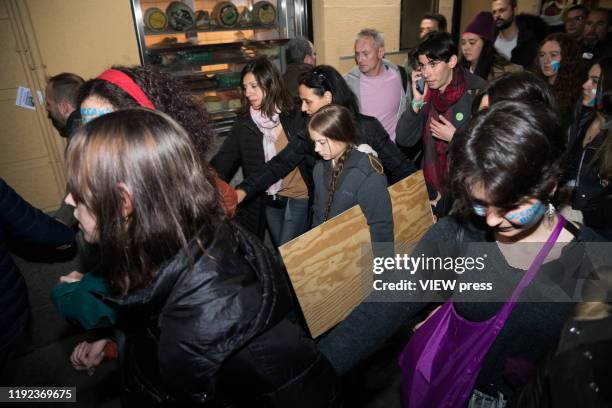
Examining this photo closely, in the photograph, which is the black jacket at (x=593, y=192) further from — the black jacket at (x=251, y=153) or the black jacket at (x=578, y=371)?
the black jacket at (x=251, y=153)

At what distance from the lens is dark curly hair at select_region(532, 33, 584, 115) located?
3312mm

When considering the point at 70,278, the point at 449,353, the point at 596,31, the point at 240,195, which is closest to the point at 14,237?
the point at 70,278

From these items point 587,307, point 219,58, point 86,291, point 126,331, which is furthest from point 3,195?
point 219,58

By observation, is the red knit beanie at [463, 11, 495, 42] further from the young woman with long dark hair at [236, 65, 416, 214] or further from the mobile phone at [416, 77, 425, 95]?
the young woman with long dark hair at [236, 65, 416, 214]

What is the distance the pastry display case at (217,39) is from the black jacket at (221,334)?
411 centimetres

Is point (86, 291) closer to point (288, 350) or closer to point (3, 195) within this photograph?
point (288, 350)

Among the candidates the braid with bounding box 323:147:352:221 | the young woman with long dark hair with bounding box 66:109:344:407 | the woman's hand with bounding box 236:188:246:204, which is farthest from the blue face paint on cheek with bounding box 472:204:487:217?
the woman's hand with bounding box 236:188:246:204

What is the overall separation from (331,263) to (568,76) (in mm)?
2864

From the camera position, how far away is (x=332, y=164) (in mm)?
2578

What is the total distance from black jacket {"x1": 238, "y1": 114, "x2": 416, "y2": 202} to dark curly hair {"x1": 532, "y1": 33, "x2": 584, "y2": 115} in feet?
5.19

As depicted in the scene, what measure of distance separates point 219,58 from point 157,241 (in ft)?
15.0

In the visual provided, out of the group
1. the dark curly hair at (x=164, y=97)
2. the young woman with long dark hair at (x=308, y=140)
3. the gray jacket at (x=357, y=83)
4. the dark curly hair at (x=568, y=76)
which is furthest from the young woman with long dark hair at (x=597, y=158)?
the dark curly hair at (x=164, y=97)

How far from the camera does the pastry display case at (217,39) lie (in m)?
4.58

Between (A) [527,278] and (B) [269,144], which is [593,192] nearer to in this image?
(A) [527,278]
